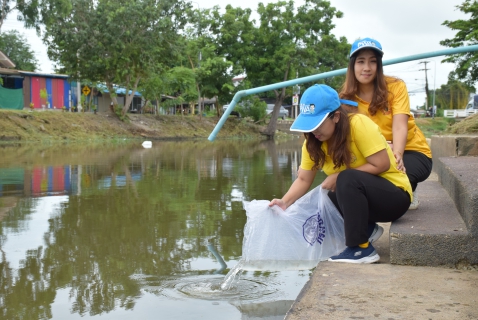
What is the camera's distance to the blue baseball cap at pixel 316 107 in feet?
9.94

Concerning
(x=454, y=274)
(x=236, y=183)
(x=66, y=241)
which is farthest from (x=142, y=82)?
(x=454, y=274)

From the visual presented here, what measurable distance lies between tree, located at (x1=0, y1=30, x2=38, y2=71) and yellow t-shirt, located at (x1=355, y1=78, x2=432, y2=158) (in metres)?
46.2

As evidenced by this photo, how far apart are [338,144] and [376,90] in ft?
2.10

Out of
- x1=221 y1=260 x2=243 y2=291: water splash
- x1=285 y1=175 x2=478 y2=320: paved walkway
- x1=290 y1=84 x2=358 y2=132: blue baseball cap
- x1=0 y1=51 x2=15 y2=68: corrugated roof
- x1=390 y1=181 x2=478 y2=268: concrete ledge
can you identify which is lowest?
x1=221 y1=260 x2=243 y2=291: water splash

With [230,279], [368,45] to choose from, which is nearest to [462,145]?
[368,45]

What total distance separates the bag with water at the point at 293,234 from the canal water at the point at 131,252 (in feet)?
0.64

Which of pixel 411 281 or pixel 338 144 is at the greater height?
pixel 338 144

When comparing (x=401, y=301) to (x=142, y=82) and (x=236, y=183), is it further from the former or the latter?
(x=142, y=82)

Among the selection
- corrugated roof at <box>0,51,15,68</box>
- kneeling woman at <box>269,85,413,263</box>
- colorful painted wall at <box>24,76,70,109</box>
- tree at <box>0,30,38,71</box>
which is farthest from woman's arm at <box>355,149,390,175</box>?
tree at <box>0,30,38,71</box>

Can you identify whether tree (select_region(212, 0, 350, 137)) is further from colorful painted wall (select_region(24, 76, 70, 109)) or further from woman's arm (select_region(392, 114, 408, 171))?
woman's arm (select_region(392, 114, 408, 171))

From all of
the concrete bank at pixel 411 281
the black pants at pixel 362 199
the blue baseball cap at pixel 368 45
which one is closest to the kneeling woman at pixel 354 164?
the black pants at pixel 362 199

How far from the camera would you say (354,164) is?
10.7ft

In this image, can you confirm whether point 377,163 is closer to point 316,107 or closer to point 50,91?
point 316,107

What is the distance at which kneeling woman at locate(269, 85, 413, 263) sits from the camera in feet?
10.1
